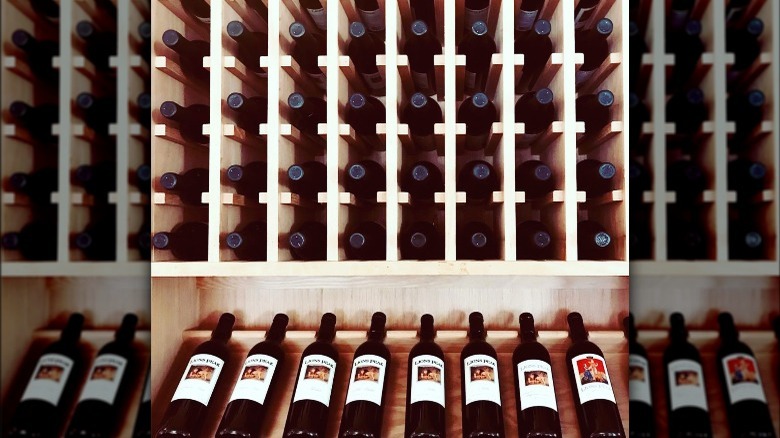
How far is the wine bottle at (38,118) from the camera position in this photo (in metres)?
0.29

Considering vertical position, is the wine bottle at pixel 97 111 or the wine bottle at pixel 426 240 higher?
the wine bottle at pixel 97 111

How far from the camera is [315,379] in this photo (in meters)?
0.88

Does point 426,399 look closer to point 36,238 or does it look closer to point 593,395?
point 593,395

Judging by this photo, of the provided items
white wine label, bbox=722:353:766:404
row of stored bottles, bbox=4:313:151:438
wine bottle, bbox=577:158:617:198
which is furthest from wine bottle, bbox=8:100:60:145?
white wine label, bbox=722:353:766:404

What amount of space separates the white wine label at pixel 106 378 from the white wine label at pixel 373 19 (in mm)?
741

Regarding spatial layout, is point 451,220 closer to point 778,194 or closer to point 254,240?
point 254,240

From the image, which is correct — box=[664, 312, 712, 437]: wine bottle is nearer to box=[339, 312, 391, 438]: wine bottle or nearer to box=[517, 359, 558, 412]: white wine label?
box=[517, 359, 558, 412]: white wine label

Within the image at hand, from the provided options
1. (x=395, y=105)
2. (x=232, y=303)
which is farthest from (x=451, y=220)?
(x=232, y=303)

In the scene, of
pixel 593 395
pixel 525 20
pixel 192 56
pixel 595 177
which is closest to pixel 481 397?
pixel 593 395

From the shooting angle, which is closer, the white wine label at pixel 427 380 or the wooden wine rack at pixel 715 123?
the wooden wine rack at pixel 715 123

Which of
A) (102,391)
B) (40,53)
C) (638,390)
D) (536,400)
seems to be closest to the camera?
(102,391)

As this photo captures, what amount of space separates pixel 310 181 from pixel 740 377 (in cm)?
80

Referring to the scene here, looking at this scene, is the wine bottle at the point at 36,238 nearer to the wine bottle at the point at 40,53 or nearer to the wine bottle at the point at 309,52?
the wine bottle at the point at 40,53

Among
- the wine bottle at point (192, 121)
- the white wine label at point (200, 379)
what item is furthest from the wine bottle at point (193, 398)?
the wine bottle at point (192, 121)
